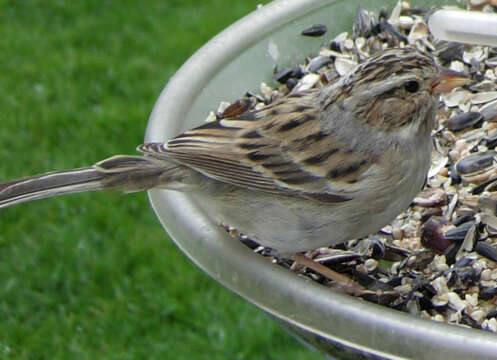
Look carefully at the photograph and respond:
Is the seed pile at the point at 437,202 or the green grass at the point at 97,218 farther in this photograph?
the green grass at the point at 97,218

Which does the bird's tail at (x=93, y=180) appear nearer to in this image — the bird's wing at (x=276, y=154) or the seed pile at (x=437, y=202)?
the bird's wing at (x=276, y=154)

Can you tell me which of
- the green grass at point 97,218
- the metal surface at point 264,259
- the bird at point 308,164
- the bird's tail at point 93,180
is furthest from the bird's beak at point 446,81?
the green grass at point 97,218

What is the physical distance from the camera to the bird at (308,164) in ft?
10.8

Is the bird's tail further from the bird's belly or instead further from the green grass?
the green grass

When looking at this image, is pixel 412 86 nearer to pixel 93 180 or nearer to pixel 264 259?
pixel 264 259

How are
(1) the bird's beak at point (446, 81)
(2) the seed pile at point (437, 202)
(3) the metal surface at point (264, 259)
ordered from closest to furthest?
(3) the metal surface at point (264, 259) → (2) the seed pile at point (437, 202) → (1) the bird's beak at point (446, 81)

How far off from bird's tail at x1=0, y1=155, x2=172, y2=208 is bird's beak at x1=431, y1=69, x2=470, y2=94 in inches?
36.8

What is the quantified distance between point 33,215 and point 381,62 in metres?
4.03

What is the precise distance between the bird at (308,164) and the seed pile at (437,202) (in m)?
0.14

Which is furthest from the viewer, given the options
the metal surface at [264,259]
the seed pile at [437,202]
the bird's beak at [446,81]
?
→ the bird's beak at [446,81]

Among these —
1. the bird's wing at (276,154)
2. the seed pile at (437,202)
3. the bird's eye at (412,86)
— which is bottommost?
the seed pile at (437,202)

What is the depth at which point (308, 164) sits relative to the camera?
3.37 meters

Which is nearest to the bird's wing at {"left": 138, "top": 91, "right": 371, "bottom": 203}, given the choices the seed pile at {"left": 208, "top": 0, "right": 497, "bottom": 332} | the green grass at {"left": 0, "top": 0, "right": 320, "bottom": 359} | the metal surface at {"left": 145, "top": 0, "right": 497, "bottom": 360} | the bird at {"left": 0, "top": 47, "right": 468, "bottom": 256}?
the bird at {"left": 0, "top": 47, "right": 468, "bottom": 256}

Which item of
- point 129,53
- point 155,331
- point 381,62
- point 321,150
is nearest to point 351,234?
point 321,150
